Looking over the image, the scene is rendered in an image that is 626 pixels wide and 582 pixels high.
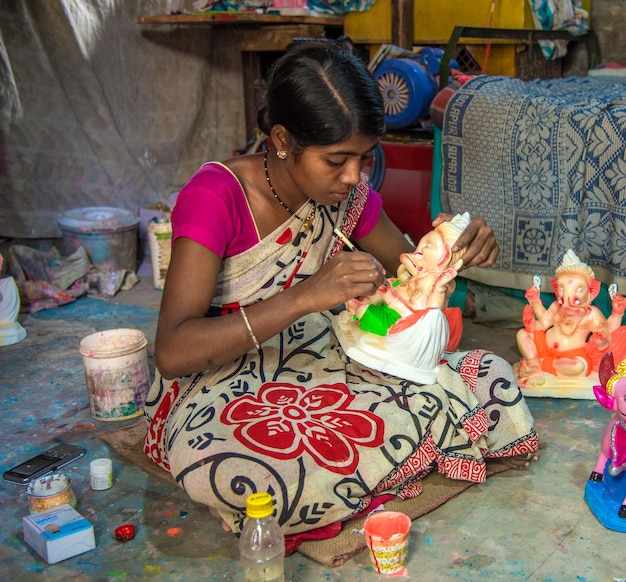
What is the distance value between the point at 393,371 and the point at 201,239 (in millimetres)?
803

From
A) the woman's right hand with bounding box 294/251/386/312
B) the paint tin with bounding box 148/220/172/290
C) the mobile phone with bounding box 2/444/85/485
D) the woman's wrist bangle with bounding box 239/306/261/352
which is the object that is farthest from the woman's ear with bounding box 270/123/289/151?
the paint tin with bounding box 148/220/172/290

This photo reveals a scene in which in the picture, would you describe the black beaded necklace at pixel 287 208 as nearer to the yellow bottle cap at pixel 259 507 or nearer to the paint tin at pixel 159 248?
the yellow bottle cap at pixel 259 507

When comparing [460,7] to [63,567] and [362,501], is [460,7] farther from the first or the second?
[63,567]

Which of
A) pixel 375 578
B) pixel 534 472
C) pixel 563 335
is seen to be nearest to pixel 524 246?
pixel 563 335

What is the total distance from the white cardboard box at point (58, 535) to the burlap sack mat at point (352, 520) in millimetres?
462

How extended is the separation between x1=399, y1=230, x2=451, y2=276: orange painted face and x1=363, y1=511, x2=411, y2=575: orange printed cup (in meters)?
0.87

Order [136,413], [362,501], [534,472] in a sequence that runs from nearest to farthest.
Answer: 1. [362,501]
2. [534,472]
3. [136,413]

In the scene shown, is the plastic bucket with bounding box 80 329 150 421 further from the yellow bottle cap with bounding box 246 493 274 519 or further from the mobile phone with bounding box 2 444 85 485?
the yellow bottle cap with bounding box 246 493 274 519

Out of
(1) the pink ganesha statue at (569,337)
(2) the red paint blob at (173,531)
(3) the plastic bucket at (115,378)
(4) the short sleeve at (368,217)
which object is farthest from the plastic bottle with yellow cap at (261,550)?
(1) the pink ganesha statue at (569,337)

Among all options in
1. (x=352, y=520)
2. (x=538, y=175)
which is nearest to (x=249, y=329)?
(x=352, y=520)

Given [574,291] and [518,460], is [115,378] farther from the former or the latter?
[574,291]

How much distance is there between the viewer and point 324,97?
7.97 feet

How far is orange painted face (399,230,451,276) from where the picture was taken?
2775 millimetres

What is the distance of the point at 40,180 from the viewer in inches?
225
